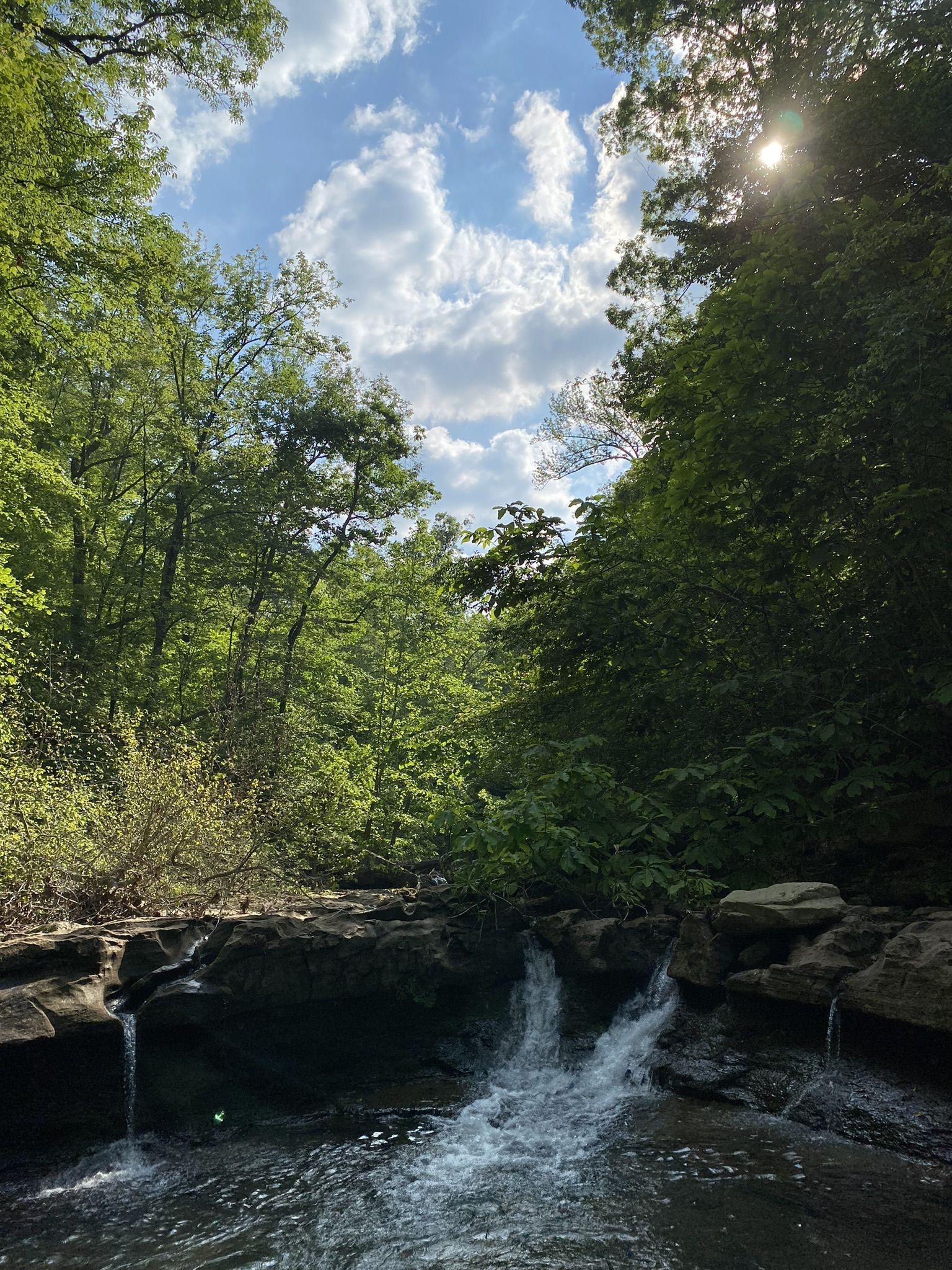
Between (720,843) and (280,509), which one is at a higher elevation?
(280,509)

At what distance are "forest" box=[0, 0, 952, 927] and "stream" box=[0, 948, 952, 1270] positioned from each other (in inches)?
75.0

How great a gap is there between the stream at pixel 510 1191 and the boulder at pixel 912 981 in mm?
840

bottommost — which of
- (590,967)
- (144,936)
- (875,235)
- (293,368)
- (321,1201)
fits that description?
(321,1201)

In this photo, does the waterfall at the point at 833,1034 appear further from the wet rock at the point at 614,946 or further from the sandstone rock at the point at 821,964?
the wet rock at the point at 614,946

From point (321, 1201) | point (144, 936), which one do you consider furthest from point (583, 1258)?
point (144, 936)

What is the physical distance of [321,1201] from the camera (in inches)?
197

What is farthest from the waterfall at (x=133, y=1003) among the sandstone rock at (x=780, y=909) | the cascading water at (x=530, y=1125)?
the sandstone rock at (x=780, y=909)

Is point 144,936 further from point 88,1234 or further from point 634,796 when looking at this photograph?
point 634,796

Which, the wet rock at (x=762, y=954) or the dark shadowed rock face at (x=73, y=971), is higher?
the dark shadowed rock face at (x=73, y=971)

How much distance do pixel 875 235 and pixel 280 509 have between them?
572 inches

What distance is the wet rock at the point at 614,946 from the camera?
23.8 ft

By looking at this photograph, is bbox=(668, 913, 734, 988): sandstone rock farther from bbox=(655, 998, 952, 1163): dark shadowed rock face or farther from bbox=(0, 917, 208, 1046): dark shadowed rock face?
bbox=(0, 917, 208, 1046): dark shadowed rock face

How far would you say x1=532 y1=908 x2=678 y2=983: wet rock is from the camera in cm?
726

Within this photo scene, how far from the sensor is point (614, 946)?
739 centimetres
